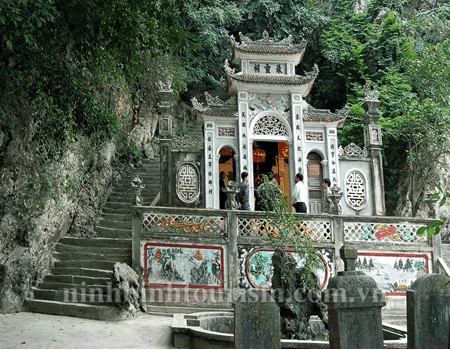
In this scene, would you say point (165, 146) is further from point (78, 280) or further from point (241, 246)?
point (78, 280)

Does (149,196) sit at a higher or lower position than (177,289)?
higher

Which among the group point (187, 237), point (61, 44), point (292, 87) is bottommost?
point (187, 237)

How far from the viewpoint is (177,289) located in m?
12.3

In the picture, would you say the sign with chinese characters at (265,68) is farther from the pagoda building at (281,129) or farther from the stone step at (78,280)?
the stone step at (78,280)

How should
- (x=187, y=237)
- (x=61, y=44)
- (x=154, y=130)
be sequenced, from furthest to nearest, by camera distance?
1. (x=154, y=130)
2. (x=187, y=237)
3. (x=61, y=44)

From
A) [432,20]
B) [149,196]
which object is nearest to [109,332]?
[149,196]

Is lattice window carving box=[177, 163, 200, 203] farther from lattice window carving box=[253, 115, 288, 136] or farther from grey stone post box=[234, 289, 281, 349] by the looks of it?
grey stone post box=[234, 289, 281, 349]

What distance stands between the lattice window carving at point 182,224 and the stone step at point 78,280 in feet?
4.90

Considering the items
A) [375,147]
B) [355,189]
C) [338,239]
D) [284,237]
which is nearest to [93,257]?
[284,237]

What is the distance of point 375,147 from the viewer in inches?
665

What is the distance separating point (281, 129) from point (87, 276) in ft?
23.7

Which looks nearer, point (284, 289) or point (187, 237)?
point (284, 289)

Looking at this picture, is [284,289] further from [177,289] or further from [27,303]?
[27,303]

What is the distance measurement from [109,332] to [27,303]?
9.27ft
